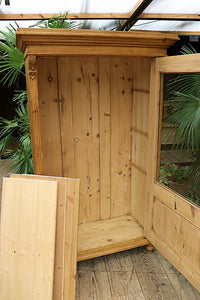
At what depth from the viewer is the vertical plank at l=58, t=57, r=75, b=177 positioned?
7.09 ft

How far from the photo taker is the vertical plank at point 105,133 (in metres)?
2.30

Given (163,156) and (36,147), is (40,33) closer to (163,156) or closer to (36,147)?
(36,147)

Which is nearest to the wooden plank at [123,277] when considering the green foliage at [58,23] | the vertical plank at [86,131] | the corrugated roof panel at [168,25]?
the vertical plank at [86,131]

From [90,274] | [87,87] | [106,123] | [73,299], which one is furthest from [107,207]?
[87,87]

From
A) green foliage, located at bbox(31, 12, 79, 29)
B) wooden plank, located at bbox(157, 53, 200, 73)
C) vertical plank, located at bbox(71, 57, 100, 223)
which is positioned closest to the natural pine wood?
wooden plank, located at bbox(157, 53, 200, 73)

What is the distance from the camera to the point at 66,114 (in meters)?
2.26

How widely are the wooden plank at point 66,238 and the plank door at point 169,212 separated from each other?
0.69 metres

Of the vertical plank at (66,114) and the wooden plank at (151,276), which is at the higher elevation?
the vertical plank at (66,114)

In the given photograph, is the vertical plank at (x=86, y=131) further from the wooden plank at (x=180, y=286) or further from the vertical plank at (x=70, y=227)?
the wooden plank at (x=180, y=286)

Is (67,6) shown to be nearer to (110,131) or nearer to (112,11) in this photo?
(112,11)

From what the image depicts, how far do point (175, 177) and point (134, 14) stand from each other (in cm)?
238

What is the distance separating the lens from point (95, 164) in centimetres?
250

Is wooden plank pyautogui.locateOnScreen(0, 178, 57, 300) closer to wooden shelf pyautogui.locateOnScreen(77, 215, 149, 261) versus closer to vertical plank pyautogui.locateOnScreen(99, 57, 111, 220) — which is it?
wooden shelf pyautogui.locateOnScreen(77, 215, 149, 261)

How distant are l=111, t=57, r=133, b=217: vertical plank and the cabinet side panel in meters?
0.05
